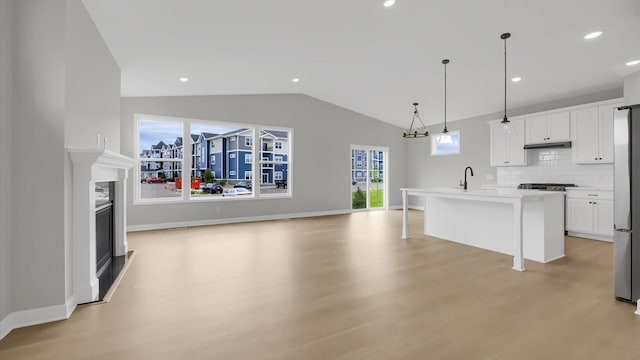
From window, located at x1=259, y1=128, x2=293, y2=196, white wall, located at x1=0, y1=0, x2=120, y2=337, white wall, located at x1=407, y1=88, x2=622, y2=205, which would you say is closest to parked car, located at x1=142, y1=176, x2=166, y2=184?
window, located at x1=259, y1=128, x2=293, y2=196

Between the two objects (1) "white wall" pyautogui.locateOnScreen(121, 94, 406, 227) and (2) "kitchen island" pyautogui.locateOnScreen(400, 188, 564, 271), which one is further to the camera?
(1) "white wall" pyautogui.locateOnScreen(121, 94, 406, 227)

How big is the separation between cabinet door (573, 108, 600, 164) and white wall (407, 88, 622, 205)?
0.54 metres

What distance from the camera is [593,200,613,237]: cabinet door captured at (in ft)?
16.0

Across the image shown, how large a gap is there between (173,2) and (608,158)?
6991 millimetres

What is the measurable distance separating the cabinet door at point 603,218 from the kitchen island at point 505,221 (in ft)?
5.72

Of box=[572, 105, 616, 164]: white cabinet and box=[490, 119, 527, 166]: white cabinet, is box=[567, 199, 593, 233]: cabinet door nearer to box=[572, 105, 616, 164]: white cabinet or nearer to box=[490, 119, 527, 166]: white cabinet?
box=[572, 105, 616, 164]: white cabinet

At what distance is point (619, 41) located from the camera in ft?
13.0

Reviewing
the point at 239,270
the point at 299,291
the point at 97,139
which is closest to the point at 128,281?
the point at 239,270

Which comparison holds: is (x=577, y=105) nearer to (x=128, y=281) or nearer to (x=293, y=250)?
(x=293, y=250)

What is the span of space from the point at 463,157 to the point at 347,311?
6929mm

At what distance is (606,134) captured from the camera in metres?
5.09

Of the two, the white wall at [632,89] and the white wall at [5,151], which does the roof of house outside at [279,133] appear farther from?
the white wall at [632,89]

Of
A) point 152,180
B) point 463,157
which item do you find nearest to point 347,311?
point 152,180

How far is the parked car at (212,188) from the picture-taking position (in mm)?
6668
